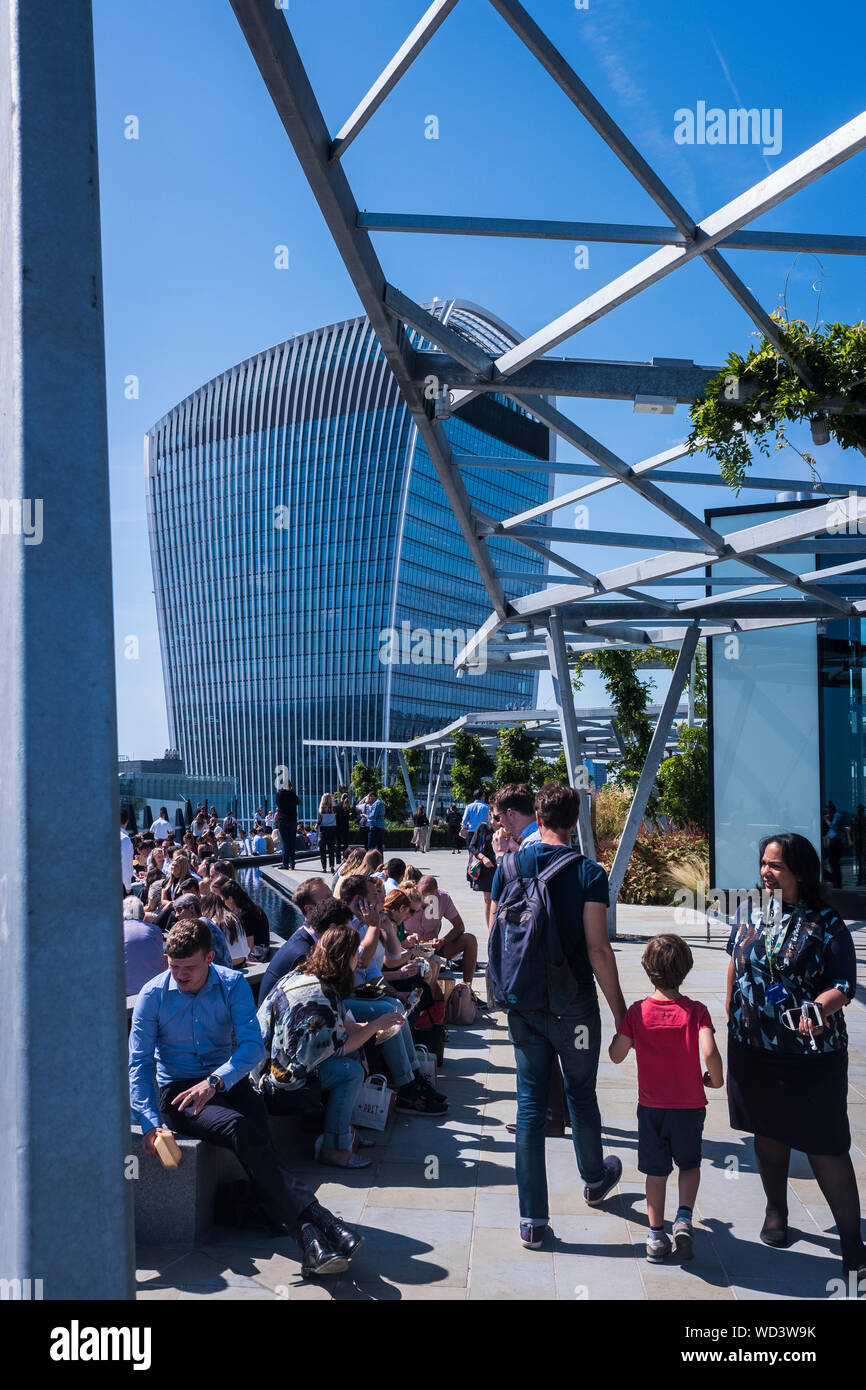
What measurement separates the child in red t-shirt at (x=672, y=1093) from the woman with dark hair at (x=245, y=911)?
382cm

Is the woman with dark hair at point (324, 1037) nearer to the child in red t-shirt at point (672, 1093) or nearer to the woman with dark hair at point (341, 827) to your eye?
the child in red t-shirt at point (672, 1093)

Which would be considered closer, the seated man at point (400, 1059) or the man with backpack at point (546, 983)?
the man with backpack at point (546, 983)

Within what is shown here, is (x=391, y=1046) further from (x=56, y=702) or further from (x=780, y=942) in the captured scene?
(x=56, y=702)

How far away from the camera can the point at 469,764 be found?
133 feet

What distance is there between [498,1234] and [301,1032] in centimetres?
125

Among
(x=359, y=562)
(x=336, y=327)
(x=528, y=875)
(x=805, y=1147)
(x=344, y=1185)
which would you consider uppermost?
(x=336, y=327)

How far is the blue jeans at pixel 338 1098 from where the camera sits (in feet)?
17.7

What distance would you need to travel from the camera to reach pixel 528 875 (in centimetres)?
453

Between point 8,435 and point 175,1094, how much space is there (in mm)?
3264

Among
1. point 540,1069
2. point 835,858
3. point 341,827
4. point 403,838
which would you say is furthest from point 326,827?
point 403,838

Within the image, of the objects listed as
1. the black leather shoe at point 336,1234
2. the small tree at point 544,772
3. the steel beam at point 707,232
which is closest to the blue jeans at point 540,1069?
the black leather shoe at point 336,1234

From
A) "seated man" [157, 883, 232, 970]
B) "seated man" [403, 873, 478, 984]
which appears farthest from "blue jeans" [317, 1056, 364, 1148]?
"seated man" [403, 873, 478, 984]
